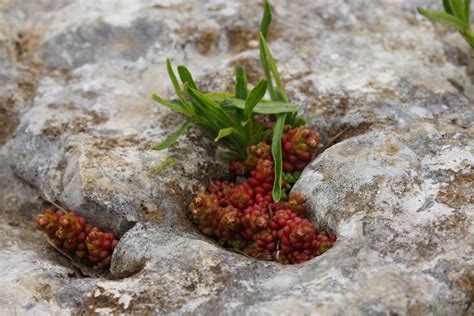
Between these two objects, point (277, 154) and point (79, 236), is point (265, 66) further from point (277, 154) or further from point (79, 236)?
point (79, 236)

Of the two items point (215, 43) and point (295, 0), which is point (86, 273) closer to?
point (215, 43)

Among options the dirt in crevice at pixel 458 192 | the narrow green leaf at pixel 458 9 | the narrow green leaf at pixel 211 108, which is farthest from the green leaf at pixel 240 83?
the narrow green leaf at pixel 458 9

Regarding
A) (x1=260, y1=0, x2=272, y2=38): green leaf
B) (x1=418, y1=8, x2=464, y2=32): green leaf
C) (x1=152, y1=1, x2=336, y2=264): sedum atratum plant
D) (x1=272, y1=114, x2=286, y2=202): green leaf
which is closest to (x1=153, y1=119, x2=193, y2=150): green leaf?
(x1=152, y1=1, x2=336, y2=264): sedum atratum plant

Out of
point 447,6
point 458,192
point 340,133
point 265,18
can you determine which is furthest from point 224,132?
point 447,6

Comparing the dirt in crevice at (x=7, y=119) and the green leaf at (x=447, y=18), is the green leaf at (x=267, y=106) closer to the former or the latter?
the green leaf at (x=447, y=18)

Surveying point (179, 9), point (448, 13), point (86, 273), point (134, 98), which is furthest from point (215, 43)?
point (86, 273)
